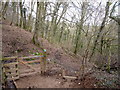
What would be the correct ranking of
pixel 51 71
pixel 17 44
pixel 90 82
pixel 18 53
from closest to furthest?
pixel 90 82, pixel 51 71, pixel 18 53, pixel 17 44

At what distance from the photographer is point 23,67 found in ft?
24.1

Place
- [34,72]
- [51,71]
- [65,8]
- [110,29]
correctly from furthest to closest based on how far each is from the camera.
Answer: [65,8] → [110,29] → [51,71] → [34,72]

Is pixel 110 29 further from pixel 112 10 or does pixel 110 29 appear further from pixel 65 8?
pixel 65 8

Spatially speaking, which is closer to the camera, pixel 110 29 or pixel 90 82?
pixel 90 82

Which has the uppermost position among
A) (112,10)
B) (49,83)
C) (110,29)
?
(112,10)

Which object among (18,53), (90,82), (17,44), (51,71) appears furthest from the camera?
(17,44)

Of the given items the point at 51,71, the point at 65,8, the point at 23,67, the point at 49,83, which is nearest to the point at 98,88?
the point at 49,83

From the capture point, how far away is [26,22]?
17891 millimetres

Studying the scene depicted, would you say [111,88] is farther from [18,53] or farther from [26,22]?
[26,22]

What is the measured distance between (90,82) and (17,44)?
7.83 m

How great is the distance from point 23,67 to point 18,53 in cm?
238

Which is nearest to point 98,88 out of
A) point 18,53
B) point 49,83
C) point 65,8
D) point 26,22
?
point 49,83

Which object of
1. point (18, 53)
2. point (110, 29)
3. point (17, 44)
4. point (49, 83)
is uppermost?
point (110, 29)

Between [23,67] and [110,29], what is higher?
[110,29]
